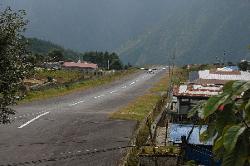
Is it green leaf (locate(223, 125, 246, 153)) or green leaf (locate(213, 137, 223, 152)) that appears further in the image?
green leaf (locate(213, 137, 223, 152))

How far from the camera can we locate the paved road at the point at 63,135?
66.6ft

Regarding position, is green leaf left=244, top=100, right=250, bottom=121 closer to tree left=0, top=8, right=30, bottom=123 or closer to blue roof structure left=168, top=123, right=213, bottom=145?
tree left=0, top=8, right=30, bottom=123

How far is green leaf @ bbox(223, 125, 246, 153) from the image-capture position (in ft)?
7.59

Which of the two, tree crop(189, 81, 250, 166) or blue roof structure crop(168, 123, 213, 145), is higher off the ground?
tree crop(189, 81, 250, 166)

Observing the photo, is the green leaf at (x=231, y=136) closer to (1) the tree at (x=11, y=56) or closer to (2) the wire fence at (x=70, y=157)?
(1) the tree at (x=11, y=56)

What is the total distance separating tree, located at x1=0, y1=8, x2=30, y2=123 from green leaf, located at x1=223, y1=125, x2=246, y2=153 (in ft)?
37.0

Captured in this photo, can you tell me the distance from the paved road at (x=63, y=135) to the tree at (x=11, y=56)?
6087 mm

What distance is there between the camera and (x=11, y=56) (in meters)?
13.3

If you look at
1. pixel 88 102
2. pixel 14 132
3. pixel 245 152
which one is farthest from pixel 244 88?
pixel 88 102

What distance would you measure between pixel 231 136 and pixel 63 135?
23776mm

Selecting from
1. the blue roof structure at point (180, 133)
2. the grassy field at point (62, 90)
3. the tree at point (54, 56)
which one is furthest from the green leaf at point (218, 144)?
the grassy field at point (62, 90)

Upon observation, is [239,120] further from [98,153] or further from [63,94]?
[63,94]

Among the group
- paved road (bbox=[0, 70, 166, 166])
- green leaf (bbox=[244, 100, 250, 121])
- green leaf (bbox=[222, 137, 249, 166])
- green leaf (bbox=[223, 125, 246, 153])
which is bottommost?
paved road (bbox=[0, 70, 166, 166])

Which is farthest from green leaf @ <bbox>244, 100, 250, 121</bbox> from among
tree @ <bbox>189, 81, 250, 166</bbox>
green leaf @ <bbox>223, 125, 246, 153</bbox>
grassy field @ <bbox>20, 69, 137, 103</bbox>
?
grassy field @ <bbox>20, 69, 137, 103</bbox>
